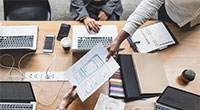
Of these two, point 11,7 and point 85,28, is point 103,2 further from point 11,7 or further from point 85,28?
point 11,7

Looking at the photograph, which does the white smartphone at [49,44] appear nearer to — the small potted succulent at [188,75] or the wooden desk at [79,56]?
the wooden desk at [79,56]

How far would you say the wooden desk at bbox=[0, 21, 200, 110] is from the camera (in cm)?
109

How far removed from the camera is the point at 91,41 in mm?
1215

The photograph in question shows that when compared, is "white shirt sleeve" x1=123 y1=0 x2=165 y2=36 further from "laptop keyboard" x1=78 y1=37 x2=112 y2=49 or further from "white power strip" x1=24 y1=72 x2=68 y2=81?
"white power strip" x1=24 y1=72 x2=68 y2=81

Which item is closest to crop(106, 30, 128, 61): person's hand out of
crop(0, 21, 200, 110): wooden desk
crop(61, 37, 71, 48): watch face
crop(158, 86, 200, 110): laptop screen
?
crop(0, 21, 200, 110): wooden desk

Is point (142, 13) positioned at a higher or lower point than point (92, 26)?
higher

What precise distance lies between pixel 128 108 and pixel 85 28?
0.60 m

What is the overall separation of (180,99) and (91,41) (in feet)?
2.07

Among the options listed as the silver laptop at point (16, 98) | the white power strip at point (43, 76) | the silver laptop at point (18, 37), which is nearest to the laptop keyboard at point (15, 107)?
the silver laptop at point (16, 98)

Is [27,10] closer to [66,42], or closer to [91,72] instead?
[66,42]

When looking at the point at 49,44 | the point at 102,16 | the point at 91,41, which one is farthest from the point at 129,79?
the point at 102,16

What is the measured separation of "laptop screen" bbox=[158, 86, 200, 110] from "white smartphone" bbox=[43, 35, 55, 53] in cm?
76

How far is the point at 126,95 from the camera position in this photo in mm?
1073

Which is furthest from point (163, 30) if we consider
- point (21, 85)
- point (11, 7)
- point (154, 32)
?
point (11, 7)
